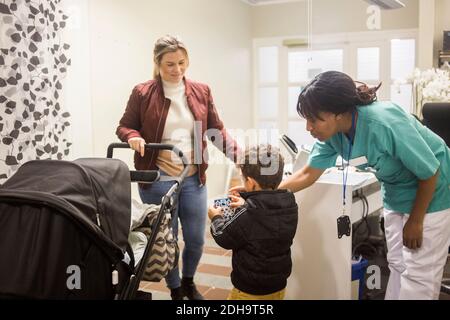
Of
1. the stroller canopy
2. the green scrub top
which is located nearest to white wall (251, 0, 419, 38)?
the green scrub top

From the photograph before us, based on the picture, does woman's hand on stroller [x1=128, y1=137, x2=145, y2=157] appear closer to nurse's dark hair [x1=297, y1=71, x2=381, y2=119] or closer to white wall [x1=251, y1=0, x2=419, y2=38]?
nurse's dark hair [x1=297, y1=71, x2=381, y2=119]

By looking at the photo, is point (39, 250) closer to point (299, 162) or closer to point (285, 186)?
point (285, 186)

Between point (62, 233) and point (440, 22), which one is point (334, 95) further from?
point (440, 22)

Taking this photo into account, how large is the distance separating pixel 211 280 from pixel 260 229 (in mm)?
1433

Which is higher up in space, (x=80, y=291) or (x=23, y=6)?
(x=23, y=6)

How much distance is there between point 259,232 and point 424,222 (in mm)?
615

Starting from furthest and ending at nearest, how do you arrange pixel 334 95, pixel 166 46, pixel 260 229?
pixel 166 46 < pixel 260 229 < pixel 334 95

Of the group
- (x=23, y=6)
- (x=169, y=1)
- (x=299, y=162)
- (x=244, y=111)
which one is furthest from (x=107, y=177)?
(x=244, y=111)

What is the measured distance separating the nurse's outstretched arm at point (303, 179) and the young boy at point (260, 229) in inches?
6.9

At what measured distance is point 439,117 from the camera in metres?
2.60

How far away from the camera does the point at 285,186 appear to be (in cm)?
202

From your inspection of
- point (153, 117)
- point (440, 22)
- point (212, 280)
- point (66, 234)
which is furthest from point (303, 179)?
point (440, 22)

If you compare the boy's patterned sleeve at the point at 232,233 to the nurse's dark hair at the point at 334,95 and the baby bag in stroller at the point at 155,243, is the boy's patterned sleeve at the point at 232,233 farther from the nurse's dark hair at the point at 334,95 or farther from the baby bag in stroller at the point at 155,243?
the nurse's dark hair at the point at 334,95

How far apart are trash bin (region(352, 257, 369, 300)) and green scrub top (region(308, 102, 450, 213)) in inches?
28.8
